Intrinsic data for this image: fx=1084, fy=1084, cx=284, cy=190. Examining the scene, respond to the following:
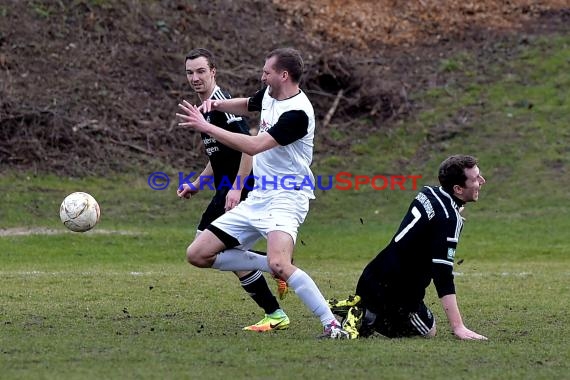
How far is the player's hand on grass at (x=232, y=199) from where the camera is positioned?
28.9ft

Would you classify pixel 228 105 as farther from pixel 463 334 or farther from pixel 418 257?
pixel 463 334

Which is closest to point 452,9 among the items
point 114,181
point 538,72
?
point 538,72

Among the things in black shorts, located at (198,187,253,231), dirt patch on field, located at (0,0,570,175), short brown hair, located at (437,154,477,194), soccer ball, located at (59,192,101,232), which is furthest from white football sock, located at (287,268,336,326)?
dirt patch on field, located at (0,0,570,175)

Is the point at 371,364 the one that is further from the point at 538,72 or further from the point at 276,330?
the point at 538,72

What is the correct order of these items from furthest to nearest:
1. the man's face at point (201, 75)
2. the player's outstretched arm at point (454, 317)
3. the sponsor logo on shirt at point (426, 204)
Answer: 1. the man's face at point (201, 75)
2. the sponsor logo on shirt at point (426, 204)
3. the player's outstretched arm at point (454, 317)

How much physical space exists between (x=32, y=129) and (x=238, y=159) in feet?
40.4

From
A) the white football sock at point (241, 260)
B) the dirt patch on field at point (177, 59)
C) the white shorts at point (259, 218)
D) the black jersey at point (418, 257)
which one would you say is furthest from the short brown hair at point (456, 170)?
the dirt patch on field at point (177, 59)

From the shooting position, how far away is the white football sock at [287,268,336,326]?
8102 mm

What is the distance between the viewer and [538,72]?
80.9ft

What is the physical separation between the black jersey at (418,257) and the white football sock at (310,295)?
383mm

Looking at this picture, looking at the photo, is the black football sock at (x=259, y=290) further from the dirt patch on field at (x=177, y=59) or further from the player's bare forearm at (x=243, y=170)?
the dirt patch on field at (x=177, y=59)

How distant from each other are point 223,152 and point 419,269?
2196 mm

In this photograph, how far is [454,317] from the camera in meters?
7.97

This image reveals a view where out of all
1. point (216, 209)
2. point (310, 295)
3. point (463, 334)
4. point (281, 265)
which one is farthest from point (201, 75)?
point (463, 334)
